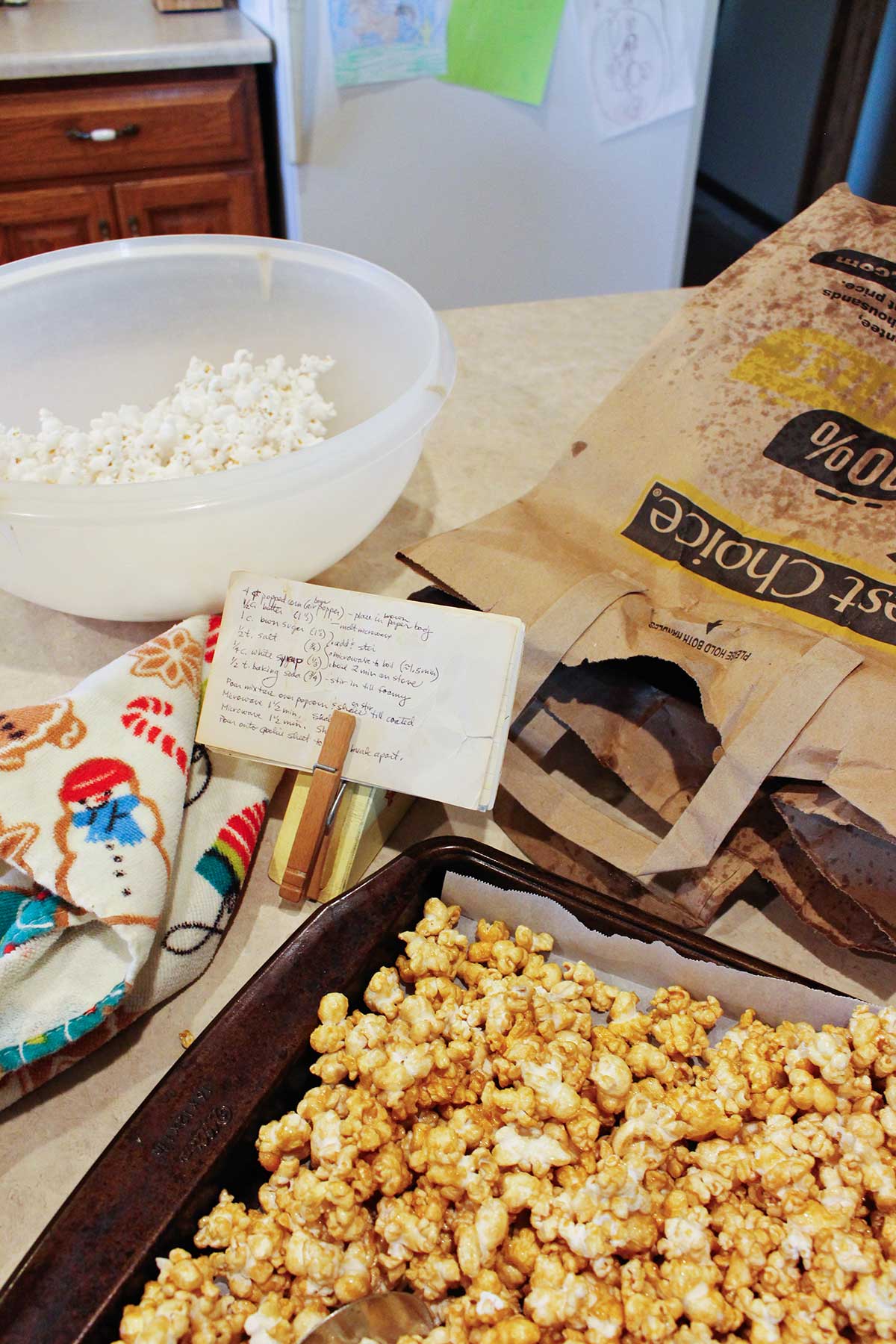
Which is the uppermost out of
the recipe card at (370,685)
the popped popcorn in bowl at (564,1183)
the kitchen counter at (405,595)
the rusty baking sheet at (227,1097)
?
the recipe card at (370,685)

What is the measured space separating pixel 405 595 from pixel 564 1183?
0.63 meters

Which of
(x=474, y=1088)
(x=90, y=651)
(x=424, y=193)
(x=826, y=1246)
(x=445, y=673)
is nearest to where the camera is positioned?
(x=826, y=1246)

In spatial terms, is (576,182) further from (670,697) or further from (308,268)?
(670,697)

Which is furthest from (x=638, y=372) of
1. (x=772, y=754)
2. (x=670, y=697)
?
(x=772, y=754)

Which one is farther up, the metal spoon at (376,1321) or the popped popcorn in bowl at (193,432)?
the popped popcorn in bowl at (193,432)

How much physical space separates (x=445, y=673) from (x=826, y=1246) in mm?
440

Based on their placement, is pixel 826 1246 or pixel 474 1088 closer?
pixel 826 1246

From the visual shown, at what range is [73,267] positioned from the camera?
3.58 feet

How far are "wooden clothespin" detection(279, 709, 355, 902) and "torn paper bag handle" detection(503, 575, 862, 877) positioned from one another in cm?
15

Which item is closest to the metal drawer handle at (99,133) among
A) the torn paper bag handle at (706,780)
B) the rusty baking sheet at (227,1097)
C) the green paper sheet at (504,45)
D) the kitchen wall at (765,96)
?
the green paper sheet at (504,45)

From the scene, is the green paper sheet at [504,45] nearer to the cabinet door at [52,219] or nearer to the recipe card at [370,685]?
the cabinet door at [52,219]

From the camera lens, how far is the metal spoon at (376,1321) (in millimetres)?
572

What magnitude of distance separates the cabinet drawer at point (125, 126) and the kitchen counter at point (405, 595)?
3.18 feet

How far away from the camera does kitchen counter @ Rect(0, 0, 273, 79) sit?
6.61ft
